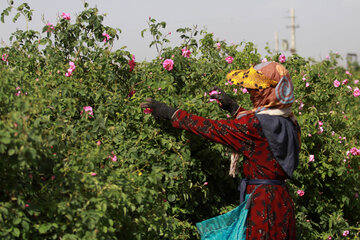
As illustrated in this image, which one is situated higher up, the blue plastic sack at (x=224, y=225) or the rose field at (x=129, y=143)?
the rose field at (x=129, y=143)

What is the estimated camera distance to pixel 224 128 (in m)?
2.79

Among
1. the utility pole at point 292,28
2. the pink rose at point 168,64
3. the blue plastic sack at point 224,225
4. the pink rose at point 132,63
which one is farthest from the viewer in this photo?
the utility pole at point 292,28

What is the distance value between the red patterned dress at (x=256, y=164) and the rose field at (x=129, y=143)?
32 centimetres

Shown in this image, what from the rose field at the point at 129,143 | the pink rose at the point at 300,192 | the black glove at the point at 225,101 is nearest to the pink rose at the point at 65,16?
the rose field at the point at 129,143

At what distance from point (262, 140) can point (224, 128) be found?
227mm

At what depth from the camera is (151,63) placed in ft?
12.1

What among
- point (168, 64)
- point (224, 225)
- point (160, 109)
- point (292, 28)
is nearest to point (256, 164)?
point (224, 225)

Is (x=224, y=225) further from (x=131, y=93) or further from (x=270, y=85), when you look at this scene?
(x=131, y=93)

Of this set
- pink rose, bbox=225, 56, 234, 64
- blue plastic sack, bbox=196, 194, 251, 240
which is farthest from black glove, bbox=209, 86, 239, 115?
pink rose, bbox=225, 56, 234, 64

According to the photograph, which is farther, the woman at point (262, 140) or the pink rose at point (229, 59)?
the pink rose at point (229, 59)

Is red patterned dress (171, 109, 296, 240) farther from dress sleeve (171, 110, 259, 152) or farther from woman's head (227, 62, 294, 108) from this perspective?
woman's head (227, 62, 294, 108)

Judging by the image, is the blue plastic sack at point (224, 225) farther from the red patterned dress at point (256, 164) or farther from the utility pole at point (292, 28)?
the utility pole at point (292, 28)

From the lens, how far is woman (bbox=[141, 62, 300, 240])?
2.79m

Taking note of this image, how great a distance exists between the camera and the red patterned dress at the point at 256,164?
110 inches
